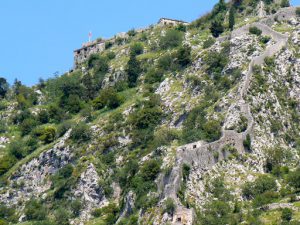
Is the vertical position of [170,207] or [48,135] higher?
[48,135]

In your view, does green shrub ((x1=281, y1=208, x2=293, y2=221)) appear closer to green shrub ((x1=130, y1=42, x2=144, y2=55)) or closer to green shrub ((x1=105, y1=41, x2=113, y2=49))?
green shrub ((x1=130, y1=42, x2=144, y2=55))

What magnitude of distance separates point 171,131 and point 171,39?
2897cm

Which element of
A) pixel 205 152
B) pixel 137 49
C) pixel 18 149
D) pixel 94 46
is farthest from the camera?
pixel 94 46

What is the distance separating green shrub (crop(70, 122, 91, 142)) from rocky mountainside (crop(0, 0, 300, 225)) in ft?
0.40

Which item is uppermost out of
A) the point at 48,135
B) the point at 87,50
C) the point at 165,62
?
the point at 87,50

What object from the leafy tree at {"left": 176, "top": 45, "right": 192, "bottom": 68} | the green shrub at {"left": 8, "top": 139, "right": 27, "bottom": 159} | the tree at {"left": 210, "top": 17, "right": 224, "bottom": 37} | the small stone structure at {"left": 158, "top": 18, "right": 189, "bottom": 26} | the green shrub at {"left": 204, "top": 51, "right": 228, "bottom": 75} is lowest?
the green shrub at {"left": 8, "top": 139, "right": 27, "bottom": 159}

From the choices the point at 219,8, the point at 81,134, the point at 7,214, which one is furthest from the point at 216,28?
the point at 7,214

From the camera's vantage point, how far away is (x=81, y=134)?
127 metres

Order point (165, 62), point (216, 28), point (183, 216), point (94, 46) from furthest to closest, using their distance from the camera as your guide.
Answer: point (94, 46), point (216, 28), point (165, 62), point (183, 216)

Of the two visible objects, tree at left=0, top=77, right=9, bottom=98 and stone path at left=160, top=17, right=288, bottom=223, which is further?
tree at left=0, top=77, right=9, bottom=98

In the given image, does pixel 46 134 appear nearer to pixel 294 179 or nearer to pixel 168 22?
pixel 168 22

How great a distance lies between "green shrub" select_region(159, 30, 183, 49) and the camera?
14412 centimetres

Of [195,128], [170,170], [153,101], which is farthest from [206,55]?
[170,170]

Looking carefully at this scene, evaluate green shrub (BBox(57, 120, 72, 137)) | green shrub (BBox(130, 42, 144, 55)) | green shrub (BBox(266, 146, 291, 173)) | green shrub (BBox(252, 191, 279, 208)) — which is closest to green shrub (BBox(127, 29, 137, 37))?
green shrub (BBox(130, 42, 144, 55))
